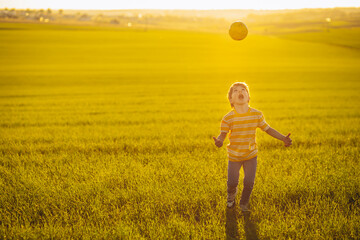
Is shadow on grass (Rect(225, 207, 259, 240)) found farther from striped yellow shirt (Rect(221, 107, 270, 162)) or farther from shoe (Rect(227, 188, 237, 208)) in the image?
striped yellow shirt (Rect(221, 107, 270, 162))

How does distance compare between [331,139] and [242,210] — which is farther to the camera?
[331,139]

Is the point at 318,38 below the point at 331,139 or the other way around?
the other way around

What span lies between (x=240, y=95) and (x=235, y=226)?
56.4 inches

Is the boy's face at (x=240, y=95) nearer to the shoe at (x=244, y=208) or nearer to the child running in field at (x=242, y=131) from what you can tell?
the child running in field at (x=242, y=131)

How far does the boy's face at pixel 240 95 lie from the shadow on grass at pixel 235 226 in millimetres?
1292

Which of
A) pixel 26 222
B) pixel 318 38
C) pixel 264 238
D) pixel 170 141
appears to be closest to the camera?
pixel 264 238

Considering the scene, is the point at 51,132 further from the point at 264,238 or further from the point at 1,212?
the point at 264,238

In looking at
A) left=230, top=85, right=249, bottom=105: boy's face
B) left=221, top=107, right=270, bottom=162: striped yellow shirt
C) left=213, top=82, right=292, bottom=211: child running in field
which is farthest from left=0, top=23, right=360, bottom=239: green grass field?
left=230, top=85, right=249, bottom=105: boy's face

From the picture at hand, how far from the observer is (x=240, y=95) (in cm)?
346

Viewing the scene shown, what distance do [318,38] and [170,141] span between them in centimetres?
6368

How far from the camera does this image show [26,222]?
3.45 metres

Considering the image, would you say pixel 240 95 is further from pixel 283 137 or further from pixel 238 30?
pixel 238 30

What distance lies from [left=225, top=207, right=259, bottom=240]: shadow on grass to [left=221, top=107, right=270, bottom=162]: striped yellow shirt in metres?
0.64

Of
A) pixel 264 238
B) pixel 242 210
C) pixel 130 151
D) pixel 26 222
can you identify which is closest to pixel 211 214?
pixel 242 210
